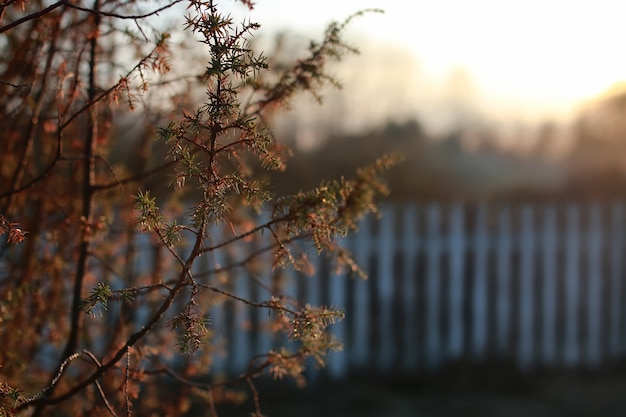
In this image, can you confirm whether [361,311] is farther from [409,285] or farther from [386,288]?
[409,285]

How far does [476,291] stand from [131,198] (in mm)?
4554

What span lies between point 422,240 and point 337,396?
1568 millimetres

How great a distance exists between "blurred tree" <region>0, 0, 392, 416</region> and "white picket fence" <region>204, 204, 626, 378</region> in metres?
3.28

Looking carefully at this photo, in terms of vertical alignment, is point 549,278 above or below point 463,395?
above

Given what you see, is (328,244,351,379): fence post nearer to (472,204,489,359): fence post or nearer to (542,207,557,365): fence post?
(472,204,489,359): fence post

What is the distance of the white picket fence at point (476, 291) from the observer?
6.32 metres

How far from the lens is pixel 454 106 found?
10594 millimetres

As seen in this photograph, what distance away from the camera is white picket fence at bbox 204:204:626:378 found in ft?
20.7

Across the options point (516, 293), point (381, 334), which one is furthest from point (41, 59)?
point (516, 293)

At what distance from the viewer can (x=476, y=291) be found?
21.1 feet

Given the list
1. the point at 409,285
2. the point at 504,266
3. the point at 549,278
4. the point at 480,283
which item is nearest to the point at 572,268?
the point at 549,278

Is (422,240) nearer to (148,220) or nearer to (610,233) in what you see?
(610,233)

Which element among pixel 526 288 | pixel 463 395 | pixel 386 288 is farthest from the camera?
pixel 526 288

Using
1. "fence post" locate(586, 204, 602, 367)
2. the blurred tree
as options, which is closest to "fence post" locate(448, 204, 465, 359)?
"fence post" locate(586, 204, 602, 367)
